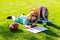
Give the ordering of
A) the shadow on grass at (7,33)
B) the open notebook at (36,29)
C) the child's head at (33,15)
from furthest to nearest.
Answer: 1. the child's head at (33,15)
2. the open notebook at (36,29)
3. the shadow on grass at (7,33)

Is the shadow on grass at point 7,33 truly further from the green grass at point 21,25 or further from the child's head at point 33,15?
the child's head at point 33,15

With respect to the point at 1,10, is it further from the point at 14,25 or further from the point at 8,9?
the point at 14,25

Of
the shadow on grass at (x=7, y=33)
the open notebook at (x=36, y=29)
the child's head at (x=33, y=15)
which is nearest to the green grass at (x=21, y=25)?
the shadow on grass at (x=7, y=33)

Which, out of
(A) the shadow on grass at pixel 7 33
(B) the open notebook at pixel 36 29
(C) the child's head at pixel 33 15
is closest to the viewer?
(A) the shadow on grass at pixel 7 33

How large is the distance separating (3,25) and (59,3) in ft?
19.2

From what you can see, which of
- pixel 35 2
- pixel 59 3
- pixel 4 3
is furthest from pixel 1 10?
pixel 59 3

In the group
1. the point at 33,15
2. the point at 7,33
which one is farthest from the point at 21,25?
the point at 7,33

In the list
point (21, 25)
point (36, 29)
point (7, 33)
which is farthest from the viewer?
point (21, 25)

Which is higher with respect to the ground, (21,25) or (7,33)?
(21,25)

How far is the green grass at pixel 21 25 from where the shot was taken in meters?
7.85

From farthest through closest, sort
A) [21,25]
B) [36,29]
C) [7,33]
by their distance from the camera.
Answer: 1. [21,25]
2. [36,29]
3. [7,33]

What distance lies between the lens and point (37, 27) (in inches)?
345

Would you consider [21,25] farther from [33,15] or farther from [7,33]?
[7,33]

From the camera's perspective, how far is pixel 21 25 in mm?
9031
